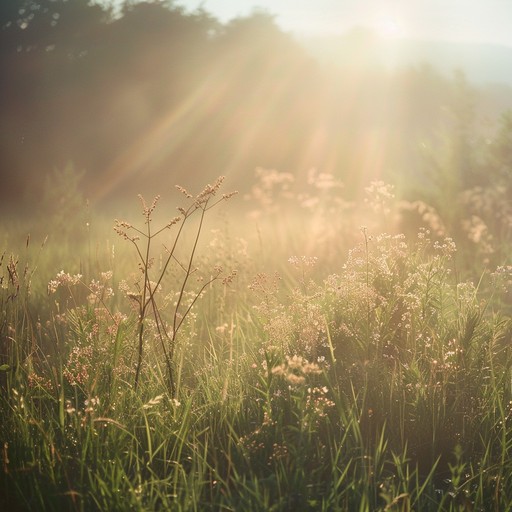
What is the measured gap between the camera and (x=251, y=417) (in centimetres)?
246

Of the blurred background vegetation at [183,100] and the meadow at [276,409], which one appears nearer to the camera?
the meadow at [276,409]

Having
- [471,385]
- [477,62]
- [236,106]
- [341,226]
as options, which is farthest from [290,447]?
[477,62]

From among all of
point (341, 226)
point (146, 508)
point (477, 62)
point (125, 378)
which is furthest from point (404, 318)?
point (477, 62)

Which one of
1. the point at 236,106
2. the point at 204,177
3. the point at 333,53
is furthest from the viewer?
the point at 333,53

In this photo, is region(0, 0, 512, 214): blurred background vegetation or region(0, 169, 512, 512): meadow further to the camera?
region(0, 0, 512, 214): blurred background vegetation

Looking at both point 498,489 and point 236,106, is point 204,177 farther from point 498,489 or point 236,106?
point 498,489

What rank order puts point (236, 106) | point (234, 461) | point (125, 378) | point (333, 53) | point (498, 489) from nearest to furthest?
point (498, 489)
point (234, 461)
point (125, 378)
point (236, 106)
point (333, 53)

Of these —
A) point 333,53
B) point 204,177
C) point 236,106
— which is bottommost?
point 204,177

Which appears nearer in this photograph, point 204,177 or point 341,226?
point 341,226

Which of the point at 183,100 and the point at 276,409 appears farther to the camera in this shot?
the point at 183,100

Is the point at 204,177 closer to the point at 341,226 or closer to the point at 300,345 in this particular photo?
the point at 341,226

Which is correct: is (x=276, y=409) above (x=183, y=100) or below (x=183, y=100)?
below

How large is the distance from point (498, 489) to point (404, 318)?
908 millimetres

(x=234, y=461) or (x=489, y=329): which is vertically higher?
(x=489, y=329)
